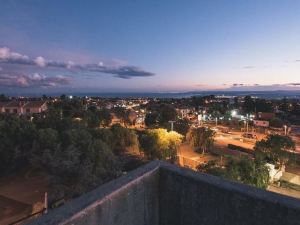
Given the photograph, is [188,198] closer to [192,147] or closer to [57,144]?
[57,144]

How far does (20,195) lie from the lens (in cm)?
1742

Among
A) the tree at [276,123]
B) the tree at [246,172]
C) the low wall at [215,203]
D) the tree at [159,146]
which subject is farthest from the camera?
the tree at [276,123]

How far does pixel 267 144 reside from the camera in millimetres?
26984

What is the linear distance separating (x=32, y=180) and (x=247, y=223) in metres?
19.6

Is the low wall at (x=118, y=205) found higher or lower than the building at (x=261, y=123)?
higher

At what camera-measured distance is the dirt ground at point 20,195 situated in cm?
1492

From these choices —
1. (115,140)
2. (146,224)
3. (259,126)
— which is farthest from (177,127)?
(146,224)

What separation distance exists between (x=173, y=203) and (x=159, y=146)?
21.7m

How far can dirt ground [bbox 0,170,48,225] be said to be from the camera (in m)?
14.9

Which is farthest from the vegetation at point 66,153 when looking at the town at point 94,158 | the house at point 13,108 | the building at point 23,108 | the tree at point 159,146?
the house at point 13,108

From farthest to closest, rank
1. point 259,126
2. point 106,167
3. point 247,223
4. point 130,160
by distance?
point 259,126
point 130,160
point 106,167
point 247,223

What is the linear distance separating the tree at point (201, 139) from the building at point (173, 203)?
94.7ft

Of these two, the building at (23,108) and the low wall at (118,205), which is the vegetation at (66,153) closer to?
the low wall at (118,205)

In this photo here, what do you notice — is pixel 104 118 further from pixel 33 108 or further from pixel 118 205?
pixel 118 205
